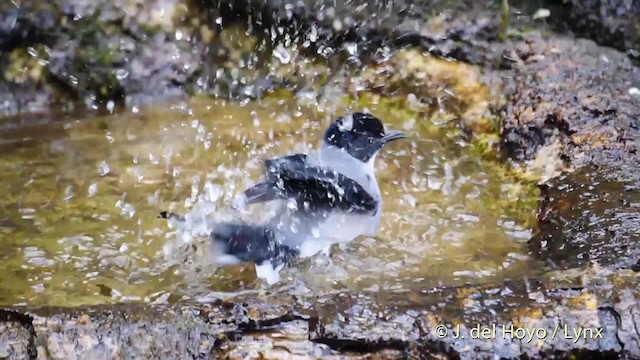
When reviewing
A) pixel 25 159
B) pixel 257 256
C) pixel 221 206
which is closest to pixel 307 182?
pixel 257 256

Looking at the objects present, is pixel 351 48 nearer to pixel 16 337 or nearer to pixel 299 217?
pixel 299 217

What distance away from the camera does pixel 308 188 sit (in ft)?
11.4

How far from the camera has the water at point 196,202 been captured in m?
3.28

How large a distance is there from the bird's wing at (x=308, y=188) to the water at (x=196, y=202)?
11.3 inches

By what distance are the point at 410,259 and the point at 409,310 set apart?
121 centimetres

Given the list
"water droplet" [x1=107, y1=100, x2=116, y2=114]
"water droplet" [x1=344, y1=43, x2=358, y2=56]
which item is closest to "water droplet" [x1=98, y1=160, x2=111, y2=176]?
"water droplet" [x1=107, y1=100, x2=116, y2=114]

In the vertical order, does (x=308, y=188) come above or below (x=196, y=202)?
below

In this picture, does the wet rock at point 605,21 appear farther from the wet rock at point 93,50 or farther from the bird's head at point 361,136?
the wet rock at point 93,50

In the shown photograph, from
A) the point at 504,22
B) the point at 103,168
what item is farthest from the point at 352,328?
the point at 504,22

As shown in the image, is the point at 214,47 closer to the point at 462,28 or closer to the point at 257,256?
the point at 462,28

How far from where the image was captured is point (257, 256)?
128 inches

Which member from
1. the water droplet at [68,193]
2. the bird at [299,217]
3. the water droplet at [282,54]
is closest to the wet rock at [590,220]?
the bird at [299,217]

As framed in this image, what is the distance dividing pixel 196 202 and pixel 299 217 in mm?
925

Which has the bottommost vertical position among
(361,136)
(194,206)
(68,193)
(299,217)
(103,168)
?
(299,217)
